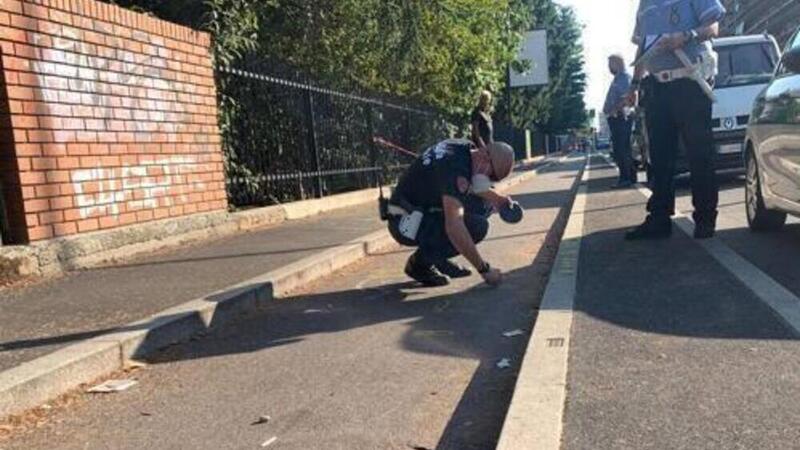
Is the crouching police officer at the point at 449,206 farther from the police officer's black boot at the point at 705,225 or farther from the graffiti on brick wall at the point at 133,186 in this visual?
the graffiti on brick wall at the point at 133,186

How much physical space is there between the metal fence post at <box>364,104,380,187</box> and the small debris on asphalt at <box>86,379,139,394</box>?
11.7 meters

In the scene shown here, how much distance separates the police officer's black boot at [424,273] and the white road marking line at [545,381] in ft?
2.97

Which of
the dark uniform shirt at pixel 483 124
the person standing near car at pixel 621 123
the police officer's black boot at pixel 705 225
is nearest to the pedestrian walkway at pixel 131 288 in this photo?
the police officer's black boot at pixel 705 225

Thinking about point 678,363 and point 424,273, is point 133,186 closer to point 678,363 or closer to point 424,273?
point 424,273

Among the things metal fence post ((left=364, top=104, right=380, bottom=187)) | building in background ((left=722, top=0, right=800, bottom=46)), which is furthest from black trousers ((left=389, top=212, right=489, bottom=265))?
building in background ((left=722, top=0, right=800, bottom=46))

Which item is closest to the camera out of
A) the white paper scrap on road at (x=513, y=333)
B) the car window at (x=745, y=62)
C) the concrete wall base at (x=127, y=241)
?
the white paper scrap on road at (x=513, y=333)

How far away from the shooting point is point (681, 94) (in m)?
7.11

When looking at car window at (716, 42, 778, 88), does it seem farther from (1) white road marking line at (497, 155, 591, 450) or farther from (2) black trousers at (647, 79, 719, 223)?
(1) white road marking line at (497, 155, 591, 450)

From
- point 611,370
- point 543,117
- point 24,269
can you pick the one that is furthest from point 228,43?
point 543,117

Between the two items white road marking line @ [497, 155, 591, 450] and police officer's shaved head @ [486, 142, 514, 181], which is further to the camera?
police officer's shaved head @ [486, 142, 514, 181]

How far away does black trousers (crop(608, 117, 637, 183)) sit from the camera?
48.3 ft

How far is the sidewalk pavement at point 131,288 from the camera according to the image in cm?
473

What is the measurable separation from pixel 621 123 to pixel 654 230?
25.2 ft

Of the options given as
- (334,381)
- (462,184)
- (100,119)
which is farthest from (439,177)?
(100,119)
